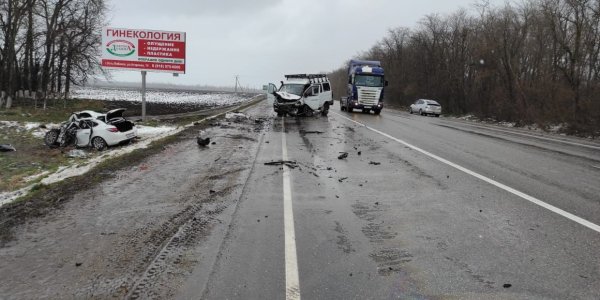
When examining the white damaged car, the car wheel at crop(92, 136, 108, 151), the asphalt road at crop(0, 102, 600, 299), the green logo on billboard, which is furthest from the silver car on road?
the asphalt road at crop(0, 102, 600, 299)

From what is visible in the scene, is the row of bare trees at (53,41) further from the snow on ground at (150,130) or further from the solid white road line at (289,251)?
the solid white road line at (289,251)

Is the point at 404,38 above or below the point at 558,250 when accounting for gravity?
above

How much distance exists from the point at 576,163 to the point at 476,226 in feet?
23.3

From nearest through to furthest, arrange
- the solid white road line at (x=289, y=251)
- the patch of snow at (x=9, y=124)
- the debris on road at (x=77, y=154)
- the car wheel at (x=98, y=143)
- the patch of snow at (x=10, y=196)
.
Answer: the solid white road line at (x=289, y=251), the patch of snow at (x=10, y=196), the debris on road at (x=77, y=154), the car wheel at (x=98, y=143), the patch of snow at (x=9, y=124)

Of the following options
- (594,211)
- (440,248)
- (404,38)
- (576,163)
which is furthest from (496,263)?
(404,38)

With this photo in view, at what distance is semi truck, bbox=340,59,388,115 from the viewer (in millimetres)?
31000

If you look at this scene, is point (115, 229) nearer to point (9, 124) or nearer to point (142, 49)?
point (142, 49)

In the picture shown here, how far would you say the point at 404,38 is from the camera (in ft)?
259

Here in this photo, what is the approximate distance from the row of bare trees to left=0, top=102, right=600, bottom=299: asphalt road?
32.8 metres

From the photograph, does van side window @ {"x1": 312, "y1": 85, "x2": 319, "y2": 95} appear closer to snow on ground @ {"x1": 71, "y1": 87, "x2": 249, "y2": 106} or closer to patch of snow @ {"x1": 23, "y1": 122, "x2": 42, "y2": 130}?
patch of snow @ {"x1": 23, "y1": 122, "x2": 42, "y2": 130}

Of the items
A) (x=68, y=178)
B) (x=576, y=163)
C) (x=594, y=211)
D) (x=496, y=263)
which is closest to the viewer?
(x=496, y=263)

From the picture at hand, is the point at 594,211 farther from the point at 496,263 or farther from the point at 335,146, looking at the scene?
the point at 335,146

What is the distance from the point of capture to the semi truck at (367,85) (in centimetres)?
3100

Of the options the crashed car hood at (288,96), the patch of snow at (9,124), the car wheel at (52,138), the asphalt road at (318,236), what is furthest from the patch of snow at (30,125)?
the asphalt road at (318,236)
